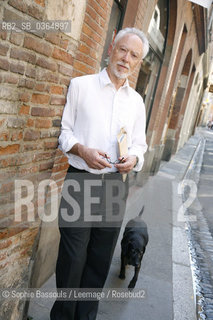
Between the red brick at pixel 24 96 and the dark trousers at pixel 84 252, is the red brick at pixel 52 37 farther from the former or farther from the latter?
the dark trousers at pixel 84 252

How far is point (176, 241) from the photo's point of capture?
5.50m

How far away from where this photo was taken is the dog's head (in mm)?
3738

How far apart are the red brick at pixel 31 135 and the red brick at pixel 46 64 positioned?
44cm

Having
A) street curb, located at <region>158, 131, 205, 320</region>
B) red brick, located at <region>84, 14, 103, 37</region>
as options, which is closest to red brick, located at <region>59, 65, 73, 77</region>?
red brick, located at <region>84, 14, 103, 37</region>

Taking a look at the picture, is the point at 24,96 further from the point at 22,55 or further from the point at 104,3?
the point at 104,3

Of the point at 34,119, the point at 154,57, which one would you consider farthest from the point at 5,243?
the point at 154,57

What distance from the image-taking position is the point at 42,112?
248 cm

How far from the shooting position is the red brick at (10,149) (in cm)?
209

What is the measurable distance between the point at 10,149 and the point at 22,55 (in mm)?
564

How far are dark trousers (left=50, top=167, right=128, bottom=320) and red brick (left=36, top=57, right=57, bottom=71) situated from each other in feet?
2.46

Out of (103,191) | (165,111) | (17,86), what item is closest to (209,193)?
(165,111)

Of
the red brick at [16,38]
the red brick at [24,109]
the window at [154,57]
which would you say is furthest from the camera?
the window at [154,57]

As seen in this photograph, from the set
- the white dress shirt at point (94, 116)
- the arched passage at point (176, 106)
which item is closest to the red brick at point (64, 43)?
the white dress shirt at point (94, 116)

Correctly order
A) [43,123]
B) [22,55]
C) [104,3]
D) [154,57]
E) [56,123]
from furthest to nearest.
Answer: [154,57]
[104,3]
[56,123]
[43,123]
[22,55]
